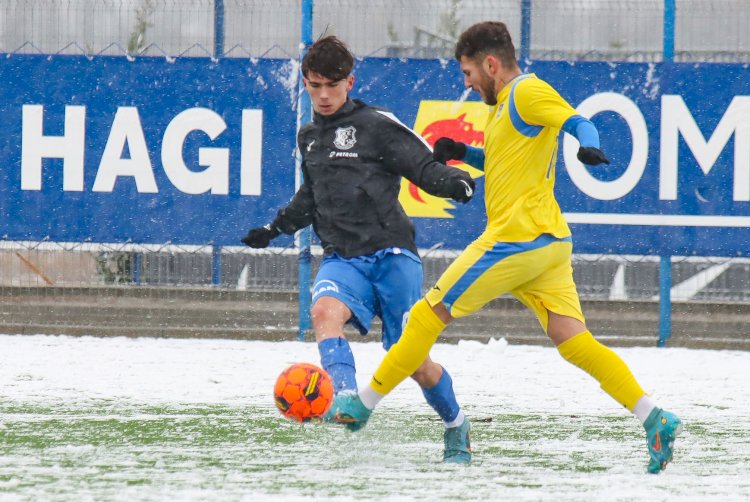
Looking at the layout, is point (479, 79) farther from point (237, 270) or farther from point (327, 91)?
point (237, 270)

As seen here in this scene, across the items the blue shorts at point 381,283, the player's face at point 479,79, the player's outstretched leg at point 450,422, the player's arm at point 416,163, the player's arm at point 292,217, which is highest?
the player's face at point 479,79

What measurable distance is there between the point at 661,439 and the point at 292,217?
6.59 feet

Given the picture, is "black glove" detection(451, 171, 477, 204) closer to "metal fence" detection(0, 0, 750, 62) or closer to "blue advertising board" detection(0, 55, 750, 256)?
"blue advertising board" detection(0, 55, 750, 256)

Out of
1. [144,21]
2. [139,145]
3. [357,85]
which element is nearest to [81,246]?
[139,145]

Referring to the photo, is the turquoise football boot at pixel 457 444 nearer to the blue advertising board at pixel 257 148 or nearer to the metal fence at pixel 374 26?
the blue advertising board at pixel 257 148

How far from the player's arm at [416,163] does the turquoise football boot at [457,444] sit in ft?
3.25

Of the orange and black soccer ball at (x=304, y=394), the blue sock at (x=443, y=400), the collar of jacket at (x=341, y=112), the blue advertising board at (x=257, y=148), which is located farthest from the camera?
the blue advertising board at (x=257, y=148)

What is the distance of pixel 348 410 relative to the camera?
5465 millimetres

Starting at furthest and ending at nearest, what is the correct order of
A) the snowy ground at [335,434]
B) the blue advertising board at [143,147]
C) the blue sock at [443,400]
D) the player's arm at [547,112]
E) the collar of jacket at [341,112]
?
the blue advertising board at [143,147] < the collar of jacket at [341,112] < the blue sock at [443,400] < the player's arm at [547,112] < the snowy ground at [335,434]

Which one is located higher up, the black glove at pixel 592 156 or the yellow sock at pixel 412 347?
the black glove at pixel 592 156

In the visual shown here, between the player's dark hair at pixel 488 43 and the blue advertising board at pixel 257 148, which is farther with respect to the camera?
the blue advertising board at pixel 257 148

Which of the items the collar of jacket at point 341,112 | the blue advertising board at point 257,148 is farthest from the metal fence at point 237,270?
the collar of jacket at point 341,112

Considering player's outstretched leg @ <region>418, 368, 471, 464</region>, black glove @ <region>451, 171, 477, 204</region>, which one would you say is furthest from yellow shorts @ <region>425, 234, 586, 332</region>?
player's outstretched leg @ <region>418, 368, 471, 464</region>

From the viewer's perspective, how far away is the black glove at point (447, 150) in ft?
18.9
